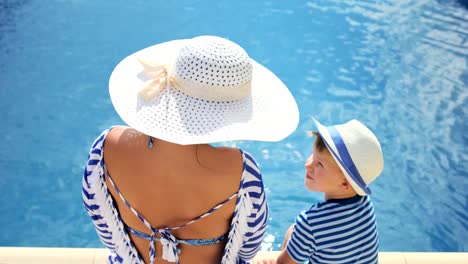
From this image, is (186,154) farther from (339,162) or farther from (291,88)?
(291,88)

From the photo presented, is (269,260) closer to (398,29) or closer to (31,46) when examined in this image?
(31,46)

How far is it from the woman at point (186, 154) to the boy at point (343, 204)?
28 cm

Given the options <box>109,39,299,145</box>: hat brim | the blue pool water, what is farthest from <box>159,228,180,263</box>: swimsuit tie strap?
the blue pool water

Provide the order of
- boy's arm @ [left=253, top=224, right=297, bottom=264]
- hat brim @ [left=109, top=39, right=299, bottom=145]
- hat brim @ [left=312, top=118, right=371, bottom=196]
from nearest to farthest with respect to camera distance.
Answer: hat brim @ [left=109, top=39, right=299, bottom=145]
hat brim @ [left=312, top=118, right=371, bottom=196]
boy's arm @ [left=253, top=224, right=297, bottom=264]

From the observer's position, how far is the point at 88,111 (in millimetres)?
5395

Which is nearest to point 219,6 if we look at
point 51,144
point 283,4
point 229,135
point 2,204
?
point 283,4

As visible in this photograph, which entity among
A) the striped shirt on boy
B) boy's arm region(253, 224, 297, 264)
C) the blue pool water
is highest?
the striped shirt on boy

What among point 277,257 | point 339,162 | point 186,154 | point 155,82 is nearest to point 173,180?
point 186,154

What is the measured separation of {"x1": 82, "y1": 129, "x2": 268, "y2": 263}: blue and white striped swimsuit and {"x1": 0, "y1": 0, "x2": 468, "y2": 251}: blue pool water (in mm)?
2263

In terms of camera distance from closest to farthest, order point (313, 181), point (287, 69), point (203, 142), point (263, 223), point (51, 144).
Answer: point (203, 142) < point (263, 223) < point (313, 181) < point (51, 144) < point (287, 69)

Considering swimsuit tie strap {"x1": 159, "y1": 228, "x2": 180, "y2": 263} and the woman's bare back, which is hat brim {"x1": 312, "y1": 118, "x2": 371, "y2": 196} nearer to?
the woman's bare back

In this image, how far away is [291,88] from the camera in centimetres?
595

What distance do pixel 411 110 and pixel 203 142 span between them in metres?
4.51

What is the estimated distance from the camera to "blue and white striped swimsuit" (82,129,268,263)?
1.78 meters
